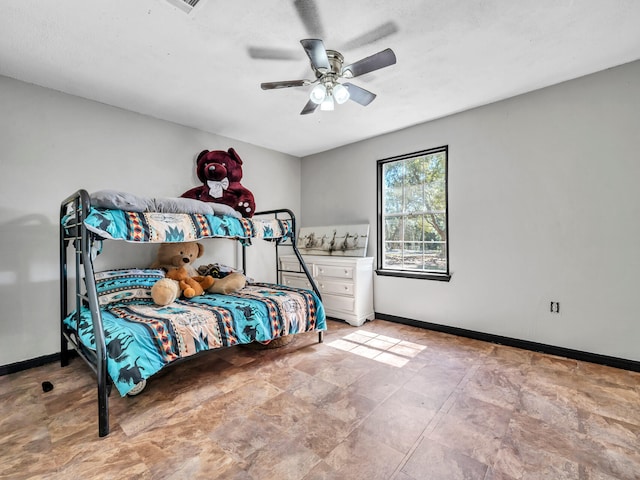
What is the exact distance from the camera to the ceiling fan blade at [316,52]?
Result: 5.50 feet

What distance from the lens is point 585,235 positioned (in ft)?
8.43

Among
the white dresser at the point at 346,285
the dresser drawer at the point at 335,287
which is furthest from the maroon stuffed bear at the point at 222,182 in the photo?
the dresser drawer at the point at 335,287

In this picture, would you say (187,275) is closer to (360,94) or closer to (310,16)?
(360,94)

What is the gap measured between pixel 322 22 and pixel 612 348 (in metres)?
3.30

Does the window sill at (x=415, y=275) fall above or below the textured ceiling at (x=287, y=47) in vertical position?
below

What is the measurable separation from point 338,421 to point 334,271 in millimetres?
2228

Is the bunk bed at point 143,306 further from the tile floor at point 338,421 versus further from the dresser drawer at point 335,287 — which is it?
the dresser drawer at point 335,287

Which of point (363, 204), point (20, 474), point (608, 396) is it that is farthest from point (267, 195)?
point (608, 396)

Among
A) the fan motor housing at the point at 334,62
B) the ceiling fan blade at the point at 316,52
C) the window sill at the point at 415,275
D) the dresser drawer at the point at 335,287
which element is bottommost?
the dresser drawer at the point at 335,287

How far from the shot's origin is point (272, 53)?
2.15 meters

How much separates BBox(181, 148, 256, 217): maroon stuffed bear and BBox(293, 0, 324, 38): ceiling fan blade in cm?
202

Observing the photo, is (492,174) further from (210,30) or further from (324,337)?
(210,30)

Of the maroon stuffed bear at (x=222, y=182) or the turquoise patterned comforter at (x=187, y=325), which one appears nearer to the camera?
the turquoise patterned comforter at (x=187, y=325)

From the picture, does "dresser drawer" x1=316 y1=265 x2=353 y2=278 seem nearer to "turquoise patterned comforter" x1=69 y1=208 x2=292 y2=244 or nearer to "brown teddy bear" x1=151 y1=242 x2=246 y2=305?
"turquoise patterned comforter" x1=69 y1=208 x2=292 y2=244
